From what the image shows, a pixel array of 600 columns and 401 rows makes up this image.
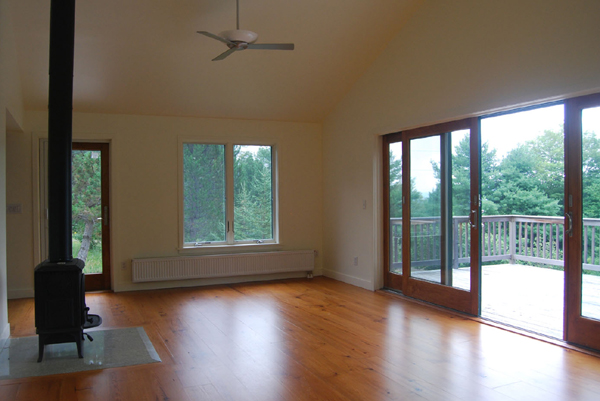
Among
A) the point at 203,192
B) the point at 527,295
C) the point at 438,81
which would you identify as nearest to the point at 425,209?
the point at 438,81

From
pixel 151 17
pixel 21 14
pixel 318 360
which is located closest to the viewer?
pixel 318 360

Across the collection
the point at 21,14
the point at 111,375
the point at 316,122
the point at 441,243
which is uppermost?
the point at 21,14

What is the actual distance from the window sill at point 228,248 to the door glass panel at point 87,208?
117 cm

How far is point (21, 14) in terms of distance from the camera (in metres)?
4.58

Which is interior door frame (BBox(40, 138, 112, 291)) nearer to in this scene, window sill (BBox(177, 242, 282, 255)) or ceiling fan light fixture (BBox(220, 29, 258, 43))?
window sill (BBox(177, 242, 282, 255))

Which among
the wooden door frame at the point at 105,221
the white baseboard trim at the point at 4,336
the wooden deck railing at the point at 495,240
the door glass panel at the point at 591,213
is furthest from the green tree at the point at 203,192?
the door glass panel at the point at 591,213

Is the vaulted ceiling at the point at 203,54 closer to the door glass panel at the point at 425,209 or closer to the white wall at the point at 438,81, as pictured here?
the white wall at the point at 438,81

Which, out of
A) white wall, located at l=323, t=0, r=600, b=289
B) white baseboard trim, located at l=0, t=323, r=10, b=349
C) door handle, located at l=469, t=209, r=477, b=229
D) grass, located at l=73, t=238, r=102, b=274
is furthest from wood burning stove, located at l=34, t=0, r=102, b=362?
door handle, located at l=469, t=209, r=477, b=229

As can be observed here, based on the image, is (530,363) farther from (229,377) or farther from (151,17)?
(151,17)

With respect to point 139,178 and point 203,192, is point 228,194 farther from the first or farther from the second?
point 139,178

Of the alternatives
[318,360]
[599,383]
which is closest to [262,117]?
[318,360]

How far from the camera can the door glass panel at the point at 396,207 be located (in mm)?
5973

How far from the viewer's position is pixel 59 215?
3.79 meters

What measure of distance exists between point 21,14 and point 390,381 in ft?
15.9
